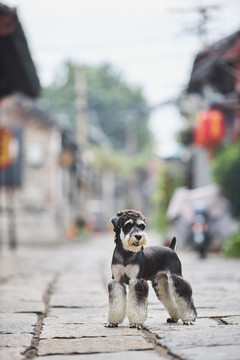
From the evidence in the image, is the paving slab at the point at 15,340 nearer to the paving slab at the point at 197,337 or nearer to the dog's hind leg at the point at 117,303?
the dog's hind leg at the point at 117,303

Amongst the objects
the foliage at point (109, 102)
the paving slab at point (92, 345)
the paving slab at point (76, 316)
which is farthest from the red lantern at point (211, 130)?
the foliage at point (109, 102)

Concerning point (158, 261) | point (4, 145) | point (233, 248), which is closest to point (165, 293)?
point (158, 261)

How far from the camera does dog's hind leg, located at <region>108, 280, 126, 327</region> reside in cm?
405

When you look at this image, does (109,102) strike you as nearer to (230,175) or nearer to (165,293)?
(230,175)

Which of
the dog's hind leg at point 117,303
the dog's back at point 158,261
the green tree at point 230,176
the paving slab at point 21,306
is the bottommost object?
the paving slab at point 21,306

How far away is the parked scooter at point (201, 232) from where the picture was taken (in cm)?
1241

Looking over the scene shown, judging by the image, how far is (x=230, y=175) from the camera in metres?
13.5

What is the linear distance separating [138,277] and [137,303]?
18cm

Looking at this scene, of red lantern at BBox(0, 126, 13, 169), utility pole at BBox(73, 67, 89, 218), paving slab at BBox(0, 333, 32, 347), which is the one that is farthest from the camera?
utility pole at BBox(73, 67, 89, 218)

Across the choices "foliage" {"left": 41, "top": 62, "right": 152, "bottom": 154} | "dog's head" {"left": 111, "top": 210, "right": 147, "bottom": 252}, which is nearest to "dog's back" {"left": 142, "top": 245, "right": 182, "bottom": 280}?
"dog's head" {"left": 111, "top": 210, "right": 147, "bottom": 252}

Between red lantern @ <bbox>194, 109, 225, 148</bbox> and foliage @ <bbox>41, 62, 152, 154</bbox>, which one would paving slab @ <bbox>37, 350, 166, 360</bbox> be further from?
foliage @ <bbox>41, 62, 152, 154</bbox>

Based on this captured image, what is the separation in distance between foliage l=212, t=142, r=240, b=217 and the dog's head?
31.5 feet

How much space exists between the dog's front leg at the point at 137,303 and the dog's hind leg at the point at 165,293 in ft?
0.93

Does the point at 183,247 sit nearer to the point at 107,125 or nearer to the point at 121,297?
the point at 121,297
